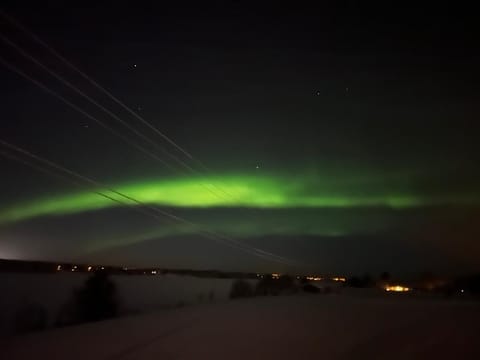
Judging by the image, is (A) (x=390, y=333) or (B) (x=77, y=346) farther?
(A) (x=390, y=333)

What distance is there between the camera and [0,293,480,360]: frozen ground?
48.4 ft

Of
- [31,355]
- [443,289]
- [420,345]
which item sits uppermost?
[443,289]

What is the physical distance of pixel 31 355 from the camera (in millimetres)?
13469

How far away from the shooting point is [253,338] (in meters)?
18.1

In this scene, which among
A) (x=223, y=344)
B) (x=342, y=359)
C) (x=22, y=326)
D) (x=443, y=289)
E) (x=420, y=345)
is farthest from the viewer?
(x=443, y=289)

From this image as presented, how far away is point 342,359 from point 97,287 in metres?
21.2

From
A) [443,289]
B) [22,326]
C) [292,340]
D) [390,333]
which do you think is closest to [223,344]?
[292,340]

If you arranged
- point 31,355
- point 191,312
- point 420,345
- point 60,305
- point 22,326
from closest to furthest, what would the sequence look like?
point 31,355
point 420,345
point 22,326
point 191,312
point 60,305

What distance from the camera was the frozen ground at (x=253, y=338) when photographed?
48.4 feet

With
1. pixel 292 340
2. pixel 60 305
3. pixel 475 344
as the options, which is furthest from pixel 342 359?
pixel 60 305

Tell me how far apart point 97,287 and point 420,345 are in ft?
68.0

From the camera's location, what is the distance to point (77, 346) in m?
15.2

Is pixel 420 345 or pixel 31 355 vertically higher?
pixel 420 345

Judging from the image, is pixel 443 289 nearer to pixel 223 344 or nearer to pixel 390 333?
pixel 390 333
